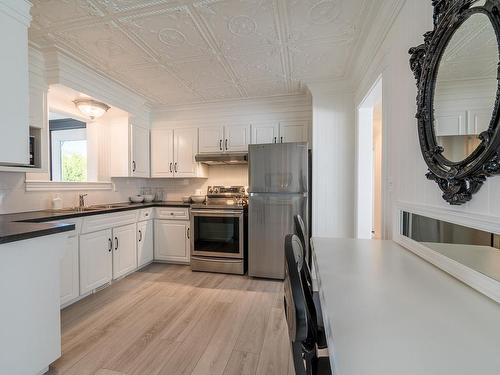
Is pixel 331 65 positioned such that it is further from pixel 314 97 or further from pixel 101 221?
pixel 101 221

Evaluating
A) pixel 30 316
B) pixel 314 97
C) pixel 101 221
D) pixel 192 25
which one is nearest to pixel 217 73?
pixel 192 25

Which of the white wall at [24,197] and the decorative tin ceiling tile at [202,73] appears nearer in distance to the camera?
the white wall at [24,197]

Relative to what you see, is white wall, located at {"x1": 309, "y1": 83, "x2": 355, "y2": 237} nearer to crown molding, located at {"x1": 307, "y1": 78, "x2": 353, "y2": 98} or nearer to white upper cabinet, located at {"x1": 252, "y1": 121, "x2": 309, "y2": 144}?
crown molding, located at {"x1": 307, "y1": 78, "x2": 353, "y2": 98}

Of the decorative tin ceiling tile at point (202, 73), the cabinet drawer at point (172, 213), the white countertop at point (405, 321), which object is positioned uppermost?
the decorative tin ceiling tile at point (202, 73)

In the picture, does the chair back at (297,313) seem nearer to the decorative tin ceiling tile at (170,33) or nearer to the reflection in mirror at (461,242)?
the reflection in mirror at (461,242)

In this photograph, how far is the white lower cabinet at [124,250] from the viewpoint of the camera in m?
2.72

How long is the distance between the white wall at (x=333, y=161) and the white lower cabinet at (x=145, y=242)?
2286mm

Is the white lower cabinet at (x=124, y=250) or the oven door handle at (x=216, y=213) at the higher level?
the oven door handle at (x=216, y=213)

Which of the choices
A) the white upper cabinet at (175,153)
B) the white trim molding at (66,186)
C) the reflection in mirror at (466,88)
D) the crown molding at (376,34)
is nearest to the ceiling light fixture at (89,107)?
the white trim molding at (66,186)

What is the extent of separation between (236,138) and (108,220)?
76.9 inches

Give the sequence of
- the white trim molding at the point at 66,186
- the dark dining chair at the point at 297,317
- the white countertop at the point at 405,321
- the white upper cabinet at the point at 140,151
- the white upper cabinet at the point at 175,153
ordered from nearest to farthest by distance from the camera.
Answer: the white countertop at the point at 405,321 < the dark dining chair at the point at 297,317 < the white trim molding at the point at 66,186 < the white upper cabinet at the point at 140,151 < the white upper cabinet at the point at 175,153

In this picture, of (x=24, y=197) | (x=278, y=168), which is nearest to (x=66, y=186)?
(x=24, y=197)

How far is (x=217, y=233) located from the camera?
311 centimetres

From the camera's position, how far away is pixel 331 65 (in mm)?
2396
